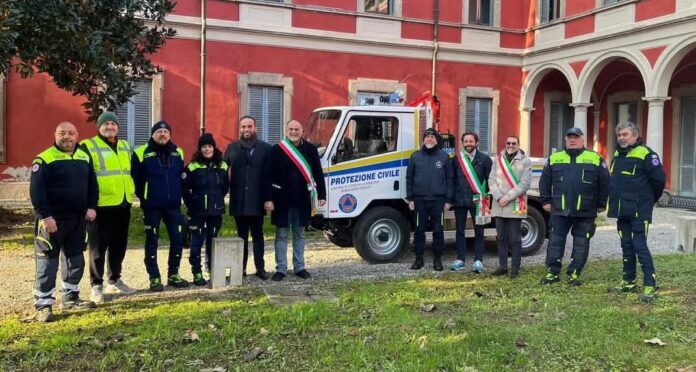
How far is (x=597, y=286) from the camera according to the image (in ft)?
21.6

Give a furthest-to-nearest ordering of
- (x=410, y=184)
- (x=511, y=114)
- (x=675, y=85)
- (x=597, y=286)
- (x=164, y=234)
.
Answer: (x=511, y=114) < (x=675, y=85) < (x=164, y=234) < (x=410, y=184) < (x=597, y=286)

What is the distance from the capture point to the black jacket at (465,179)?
24.2ft

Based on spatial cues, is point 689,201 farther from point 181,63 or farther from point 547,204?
point 181,63

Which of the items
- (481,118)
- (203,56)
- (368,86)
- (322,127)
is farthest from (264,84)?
(322,127)

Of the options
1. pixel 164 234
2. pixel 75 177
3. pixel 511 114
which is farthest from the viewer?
pixel 511 114

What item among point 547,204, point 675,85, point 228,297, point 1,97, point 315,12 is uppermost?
point 315,12

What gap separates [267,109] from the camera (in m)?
15.7

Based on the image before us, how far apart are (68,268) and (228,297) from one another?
1525mm

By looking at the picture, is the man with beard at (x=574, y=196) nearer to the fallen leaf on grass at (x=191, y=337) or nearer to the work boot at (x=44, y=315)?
the fallen leaf on grass at (x=191, y=337)

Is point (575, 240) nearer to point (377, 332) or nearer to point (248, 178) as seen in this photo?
point (377, 332)

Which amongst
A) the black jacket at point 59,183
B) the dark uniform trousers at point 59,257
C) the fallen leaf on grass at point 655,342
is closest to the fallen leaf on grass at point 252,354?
the dark uniform trousers at point 59,257

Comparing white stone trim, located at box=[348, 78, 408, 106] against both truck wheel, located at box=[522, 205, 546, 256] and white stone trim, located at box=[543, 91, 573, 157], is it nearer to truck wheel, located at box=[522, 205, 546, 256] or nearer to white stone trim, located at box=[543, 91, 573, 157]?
white stone trim, located at box=[543, 91, 573, 157]

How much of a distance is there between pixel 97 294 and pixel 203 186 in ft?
4.96

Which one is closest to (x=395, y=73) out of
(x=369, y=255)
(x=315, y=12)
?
(x=315, y=12)
